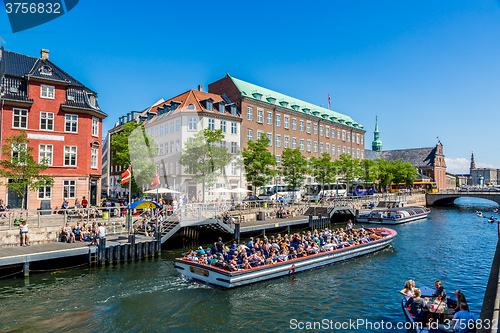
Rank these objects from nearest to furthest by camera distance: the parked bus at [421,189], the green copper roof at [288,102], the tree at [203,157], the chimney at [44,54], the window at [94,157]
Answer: the window at [94,157], the chimney at [44,54], the tree at [203,157], the green copper roof at [288,102], the parked bus at [421,189]

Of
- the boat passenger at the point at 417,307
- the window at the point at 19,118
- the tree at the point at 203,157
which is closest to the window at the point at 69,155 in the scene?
the window at the point at 19,118

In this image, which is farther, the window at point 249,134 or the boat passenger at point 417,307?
the window at point 249,134

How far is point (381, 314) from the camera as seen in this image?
1460 cm

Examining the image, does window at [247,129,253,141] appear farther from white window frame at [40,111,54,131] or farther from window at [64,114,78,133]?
white window frame at [40,111,54,131]

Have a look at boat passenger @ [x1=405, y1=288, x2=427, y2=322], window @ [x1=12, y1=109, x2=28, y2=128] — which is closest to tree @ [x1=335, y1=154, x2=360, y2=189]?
window @ [x1=12, y1=109, x2=28, y2=128]

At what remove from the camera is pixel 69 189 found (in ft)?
109

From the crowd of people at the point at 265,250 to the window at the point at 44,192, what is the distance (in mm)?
19789

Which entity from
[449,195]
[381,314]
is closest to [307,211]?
[381,314]

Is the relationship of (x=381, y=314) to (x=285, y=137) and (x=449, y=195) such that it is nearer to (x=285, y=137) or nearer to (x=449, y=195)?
(x=285, y=137)

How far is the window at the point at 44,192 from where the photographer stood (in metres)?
31.7

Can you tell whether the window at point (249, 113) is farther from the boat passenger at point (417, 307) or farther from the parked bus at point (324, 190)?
the boat passenger at point (417, 307)

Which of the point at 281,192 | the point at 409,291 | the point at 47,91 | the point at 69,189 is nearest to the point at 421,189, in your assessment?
the point at 281,192

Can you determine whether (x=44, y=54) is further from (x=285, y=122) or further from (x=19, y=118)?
(x=285, y=122)

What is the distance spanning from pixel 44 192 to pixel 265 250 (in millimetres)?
23983
